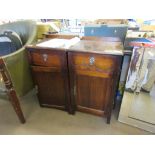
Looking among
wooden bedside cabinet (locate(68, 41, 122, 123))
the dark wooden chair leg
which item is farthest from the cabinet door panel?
the dark wooden chair leg

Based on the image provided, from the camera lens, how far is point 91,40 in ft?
4.26

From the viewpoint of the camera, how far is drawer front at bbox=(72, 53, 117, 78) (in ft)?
3.25

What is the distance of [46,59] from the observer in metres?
1.14

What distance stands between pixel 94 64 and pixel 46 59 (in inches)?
16.2

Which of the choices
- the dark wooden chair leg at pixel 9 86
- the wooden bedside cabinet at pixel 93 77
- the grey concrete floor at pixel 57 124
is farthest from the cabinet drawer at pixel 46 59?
the grey concrete floor at pixel 57 124

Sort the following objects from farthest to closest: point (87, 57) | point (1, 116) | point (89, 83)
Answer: point (1, 116), point (89, 83), point (87, 57)

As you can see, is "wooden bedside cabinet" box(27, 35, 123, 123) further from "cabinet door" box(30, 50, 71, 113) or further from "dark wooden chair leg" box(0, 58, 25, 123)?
"dark wooden chair leg" box(0, 58, 25, 123)

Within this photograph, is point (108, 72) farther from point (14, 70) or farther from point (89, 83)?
point (14, 70)

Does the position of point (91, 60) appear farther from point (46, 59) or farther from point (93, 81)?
point (46, 59)

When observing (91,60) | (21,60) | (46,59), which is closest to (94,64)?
(91,60)

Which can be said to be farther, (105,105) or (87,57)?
(105,105)
